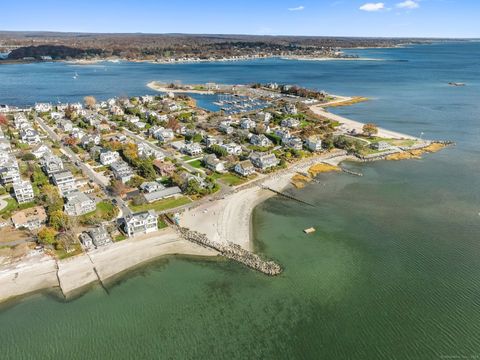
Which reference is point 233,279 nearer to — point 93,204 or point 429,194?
point 93,204

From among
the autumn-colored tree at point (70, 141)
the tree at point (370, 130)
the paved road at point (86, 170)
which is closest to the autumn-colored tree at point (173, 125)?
the autumn-colored tree at point (70, 141)

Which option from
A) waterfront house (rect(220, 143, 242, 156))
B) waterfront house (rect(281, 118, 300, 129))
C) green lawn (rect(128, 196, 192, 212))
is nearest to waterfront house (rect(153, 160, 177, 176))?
green lawn (rect(128, 196, 192, 212))

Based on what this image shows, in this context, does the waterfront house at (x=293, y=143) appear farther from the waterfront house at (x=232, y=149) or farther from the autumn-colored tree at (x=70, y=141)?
the autumn-colored tree at (x=70, y=141)

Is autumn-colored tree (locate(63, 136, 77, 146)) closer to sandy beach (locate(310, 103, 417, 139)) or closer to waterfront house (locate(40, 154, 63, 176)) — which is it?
waterfront house (locate(40, 154, 63, 176))

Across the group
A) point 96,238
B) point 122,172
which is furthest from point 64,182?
point 96,238

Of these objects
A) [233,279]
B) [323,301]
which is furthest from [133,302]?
[323,301]

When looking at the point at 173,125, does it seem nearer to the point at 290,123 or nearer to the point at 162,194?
the point at 290,123

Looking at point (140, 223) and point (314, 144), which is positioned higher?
point (314, 144)
